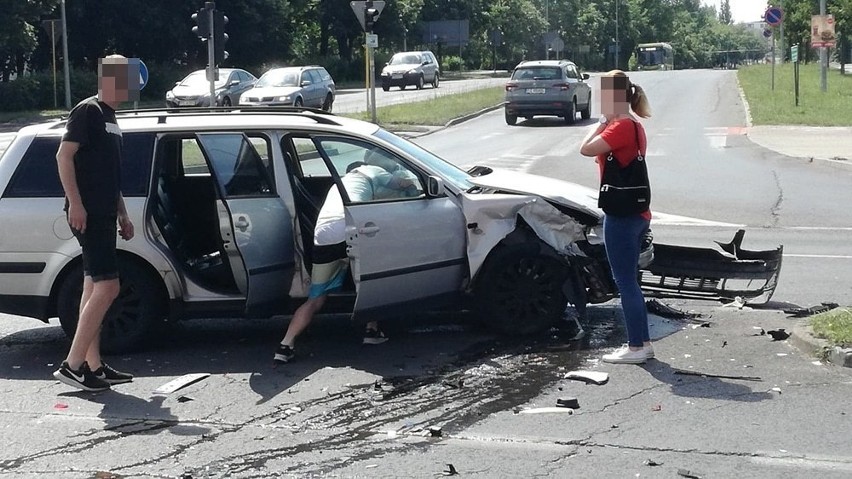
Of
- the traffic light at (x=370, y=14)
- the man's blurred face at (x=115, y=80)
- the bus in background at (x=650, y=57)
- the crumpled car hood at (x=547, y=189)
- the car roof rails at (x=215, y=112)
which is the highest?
the bus in background at (x=650, y=57)

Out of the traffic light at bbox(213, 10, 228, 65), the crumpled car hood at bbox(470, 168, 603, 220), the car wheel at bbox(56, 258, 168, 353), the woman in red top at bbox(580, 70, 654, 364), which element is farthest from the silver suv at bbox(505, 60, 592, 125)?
the car wheel at bbox(56, 258, 168, 353)

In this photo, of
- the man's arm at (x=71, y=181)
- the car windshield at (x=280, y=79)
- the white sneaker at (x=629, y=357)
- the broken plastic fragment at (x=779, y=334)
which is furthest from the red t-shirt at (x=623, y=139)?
the car windshield at (x=280, y=79)

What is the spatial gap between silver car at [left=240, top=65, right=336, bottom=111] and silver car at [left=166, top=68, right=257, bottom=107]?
0.82 meters

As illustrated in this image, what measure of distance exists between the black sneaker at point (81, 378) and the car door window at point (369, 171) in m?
2.02

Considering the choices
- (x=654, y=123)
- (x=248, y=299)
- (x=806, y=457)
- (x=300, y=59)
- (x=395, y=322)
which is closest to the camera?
(x=806, y=457)

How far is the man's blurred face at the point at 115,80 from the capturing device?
659 cm

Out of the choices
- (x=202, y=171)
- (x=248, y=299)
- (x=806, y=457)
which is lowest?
(x=806, y=457)

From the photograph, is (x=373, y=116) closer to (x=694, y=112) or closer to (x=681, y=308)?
(x=694, y=112)

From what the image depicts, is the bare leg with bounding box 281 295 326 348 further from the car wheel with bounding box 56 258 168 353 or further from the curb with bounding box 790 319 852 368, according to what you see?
the curb with bounding box 790 319 852 368

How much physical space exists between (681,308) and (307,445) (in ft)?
13.7

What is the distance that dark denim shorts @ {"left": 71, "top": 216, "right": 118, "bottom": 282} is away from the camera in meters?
6.51

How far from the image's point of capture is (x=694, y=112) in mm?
37750

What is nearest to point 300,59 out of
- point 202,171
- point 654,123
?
point 654,123

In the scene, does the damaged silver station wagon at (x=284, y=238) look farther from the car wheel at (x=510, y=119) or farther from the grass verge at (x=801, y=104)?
the car wheel at (x=510, y=119)
